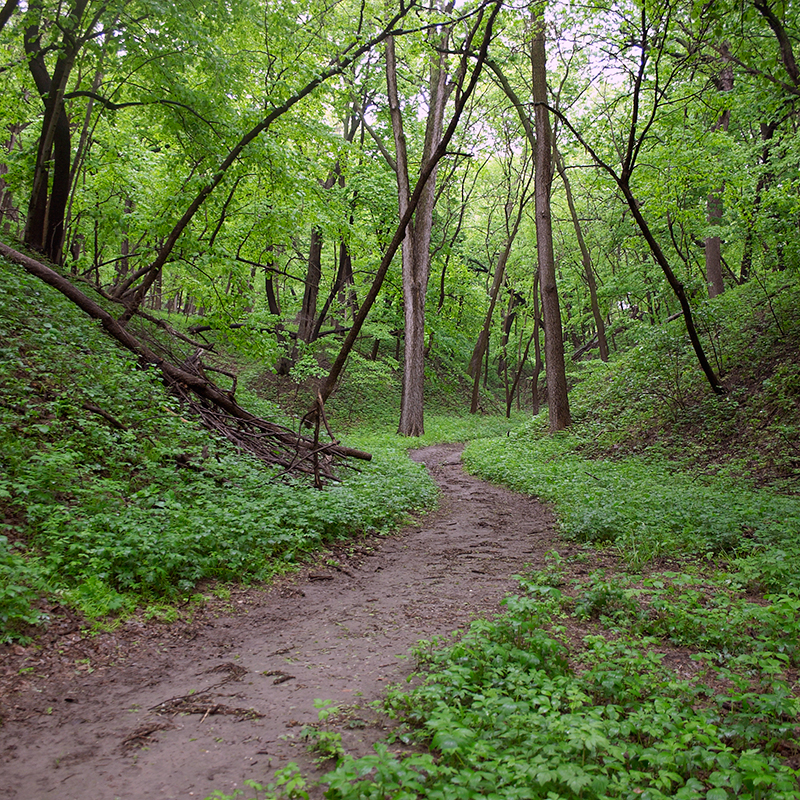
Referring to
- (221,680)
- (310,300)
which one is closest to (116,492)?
(221,680)

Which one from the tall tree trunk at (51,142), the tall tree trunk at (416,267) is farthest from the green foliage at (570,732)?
the tall tree trunk at (416,267)

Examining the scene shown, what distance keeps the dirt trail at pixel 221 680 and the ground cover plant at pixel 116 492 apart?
40 centimetres

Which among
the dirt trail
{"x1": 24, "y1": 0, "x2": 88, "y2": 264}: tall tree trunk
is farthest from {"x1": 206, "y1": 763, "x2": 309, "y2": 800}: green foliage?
{"x1": 24, "y1": 0, "x2": 88, "y2": 264}: tall tree trunk

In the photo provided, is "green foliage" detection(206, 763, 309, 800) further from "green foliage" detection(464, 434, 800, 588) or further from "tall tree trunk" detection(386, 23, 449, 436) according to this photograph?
"tall tree trunk" detection(386, 23, 449, 436)

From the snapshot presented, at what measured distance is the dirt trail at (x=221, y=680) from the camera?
8.41ft

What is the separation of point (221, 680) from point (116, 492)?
286 centimetres

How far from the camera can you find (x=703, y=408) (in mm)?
11695

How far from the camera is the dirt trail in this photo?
2.56 meters

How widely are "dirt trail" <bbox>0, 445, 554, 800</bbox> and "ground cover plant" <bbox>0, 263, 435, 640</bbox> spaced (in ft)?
1.30

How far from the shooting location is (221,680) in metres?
3.48

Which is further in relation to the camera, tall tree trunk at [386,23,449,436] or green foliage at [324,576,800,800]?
tall tree trunk at [386,23,449,436]

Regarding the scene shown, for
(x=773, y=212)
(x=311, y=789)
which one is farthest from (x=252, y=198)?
(x=311, y=789)

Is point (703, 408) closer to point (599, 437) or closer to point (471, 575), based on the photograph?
point (599, 437)

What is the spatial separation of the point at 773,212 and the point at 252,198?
13.1 metres
